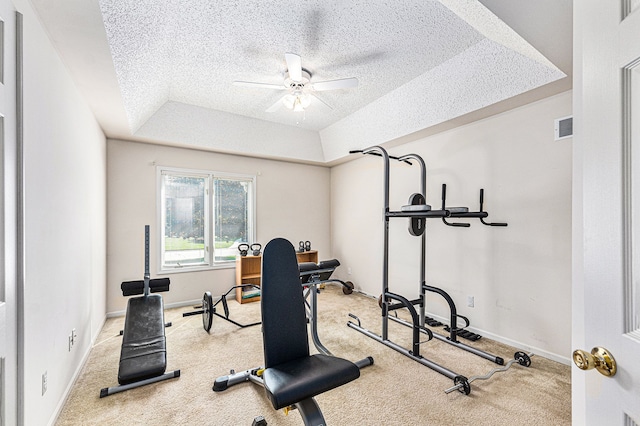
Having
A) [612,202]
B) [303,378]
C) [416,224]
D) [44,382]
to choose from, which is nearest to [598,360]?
[612,202]

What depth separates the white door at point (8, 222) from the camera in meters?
1.13

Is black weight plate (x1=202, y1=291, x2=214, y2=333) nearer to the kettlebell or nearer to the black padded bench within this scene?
the kettlebell

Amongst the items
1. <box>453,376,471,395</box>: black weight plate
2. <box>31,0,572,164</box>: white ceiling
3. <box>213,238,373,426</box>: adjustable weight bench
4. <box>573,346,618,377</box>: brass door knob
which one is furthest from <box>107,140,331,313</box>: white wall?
<box>573,346,618,377</box>: brass door knob

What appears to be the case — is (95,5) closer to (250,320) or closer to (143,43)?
(143,43)

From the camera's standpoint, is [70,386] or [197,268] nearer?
[70,386]

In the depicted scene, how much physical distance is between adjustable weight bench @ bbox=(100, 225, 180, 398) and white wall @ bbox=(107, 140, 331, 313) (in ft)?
3.64

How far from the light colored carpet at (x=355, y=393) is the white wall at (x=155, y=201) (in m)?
1.23

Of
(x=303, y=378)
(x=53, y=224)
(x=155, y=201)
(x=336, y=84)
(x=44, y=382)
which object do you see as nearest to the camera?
(x=303, y=378)

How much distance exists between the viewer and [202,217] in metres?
4.56

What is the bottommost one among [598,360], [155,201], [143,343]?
[143,343]

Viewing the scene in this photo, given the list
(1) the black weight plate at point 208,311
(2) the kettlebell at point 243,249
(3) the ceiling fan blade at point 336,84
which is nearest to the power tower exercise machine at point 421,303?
(3) the ceiling fan blade at point 336,84

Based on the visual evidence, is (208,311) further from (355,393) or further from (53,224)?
(355,393)

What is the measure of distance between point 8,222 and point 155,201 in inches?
123

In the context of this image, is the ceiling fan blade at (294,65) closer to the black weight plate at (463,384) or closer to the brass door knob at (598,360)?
the brass door knob at (598,360)
